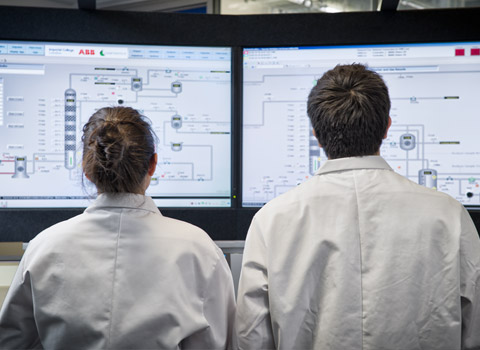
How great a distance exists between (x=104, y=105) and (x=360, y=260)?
959 millimetres

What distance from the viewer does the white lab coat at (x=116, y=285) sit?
859 millimetres

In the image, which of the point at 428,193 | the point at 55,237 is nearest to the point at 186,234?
the point at 55,237

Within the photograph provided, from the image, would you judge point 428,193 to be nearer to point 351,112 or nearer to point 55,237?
point 351,112

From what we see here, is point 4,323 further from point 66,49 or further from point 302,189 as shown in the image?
point 66,49

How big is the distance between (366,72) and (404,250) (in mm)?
361

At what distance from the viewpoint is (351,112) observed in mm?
902

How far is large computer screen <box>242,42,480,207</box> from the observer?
4.67 ft

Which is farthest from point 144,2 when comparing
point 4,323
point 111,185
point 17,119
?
point 4,323

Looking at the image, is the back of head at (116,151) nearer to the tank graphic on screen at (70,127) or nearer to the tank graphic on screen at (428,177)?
the tank graphic on screen at (70,127)

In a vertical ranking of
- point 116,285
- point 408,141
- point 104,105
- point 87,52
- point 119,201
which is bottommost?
point 116,285

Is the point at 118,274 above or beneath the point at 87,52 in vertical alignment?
beneath

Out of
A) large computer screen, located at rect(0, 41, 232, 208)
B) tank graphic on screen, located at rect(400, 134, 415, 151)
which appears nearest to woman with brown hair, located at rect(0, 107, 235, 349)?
large computer screen, located at rect(0, 41, 232, 208)

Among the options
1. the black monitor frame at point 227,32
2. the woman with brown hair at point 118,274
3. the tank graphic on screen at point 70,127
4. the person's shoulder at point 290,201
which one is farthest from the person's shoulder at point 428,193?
the tank graphic on screen at point 70,127

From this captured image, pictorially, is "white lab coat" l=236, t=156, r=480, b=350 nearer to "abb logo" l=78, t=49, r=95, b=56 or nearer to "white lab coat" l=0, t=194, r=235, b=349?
"white lab coat" l=0, t=194, r=235, b=349
